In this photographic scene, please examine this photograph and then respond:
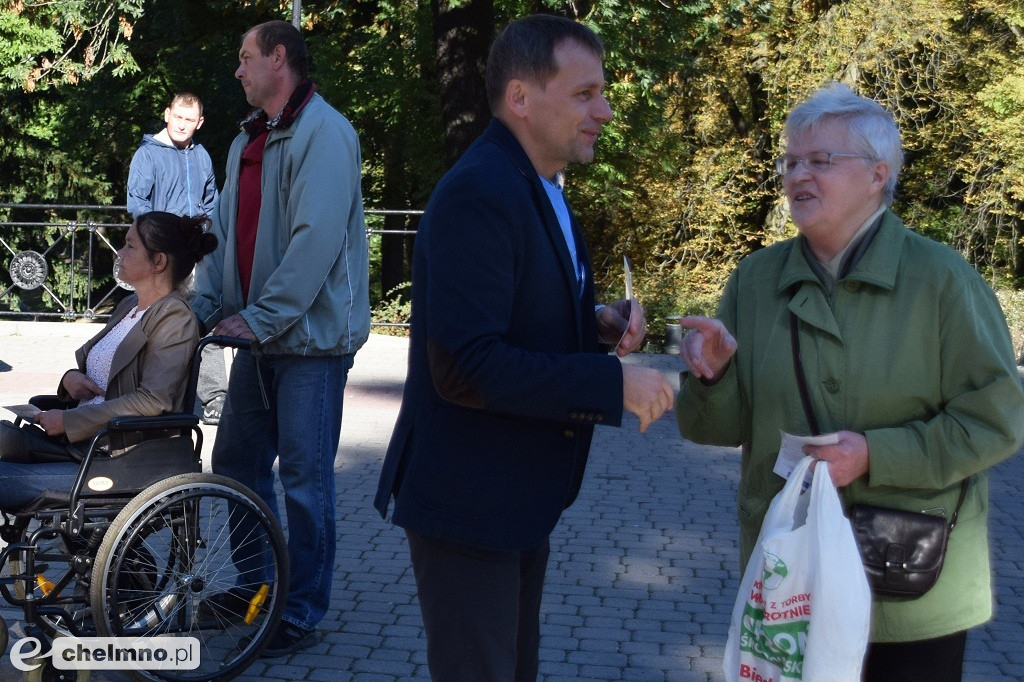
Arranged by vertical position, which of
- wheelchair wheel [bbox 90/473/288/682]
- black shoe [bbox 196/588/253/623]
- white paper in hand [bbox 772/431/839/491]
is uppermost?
white paper in hand [bbox 772/431/839/491]

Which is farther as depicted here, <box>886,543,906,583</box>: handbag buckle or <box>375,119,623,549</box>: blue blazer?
<box>886,543,906,583</box>: handbag buckle

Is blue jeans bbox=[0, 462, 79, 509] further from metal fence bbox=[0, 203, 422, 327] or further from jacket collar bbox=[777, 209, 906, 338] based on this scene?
metal fence bbox=[0, 203, 422, 327]

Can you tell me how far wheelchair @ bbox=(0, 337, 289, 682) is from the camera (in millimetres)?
3938

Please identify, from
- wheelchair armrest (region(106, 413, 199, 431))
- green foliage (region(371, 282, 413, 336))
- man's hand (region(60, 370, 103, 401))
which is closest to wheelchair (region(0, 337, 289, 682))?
wheelchair armrest (region(106, 413, 199, 431))

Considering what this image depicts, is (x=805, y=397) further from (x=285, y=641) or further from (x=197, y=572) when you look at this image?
(x=285, y=641)

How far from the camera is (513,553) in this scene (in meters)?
2.67

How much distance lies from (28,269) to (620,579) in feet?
39.1

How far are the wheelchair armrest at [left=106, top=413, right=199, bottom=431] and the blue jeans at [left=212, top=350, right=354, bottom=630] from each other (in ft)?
1.15

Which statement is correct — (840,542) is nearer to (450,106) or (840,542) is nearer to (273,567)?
(273,567)

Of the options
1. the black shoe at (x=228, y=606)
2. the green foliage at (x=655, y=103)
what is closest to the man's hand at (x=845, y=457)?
the black shoe at (x=228, y=606)

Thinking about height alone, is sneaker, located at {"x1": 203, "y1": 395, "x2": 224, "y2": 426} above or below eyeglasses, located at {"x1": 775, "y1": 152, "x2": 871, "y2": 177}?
below

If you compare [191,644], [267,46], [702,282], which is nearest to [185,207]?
[267,46]

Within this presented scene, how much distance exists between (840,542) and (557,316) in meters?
0.72

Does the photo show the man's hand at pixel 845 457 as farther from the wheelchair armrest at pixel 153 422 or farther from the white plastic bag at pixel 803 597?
the wheelchair armrest at pixel 153 422
